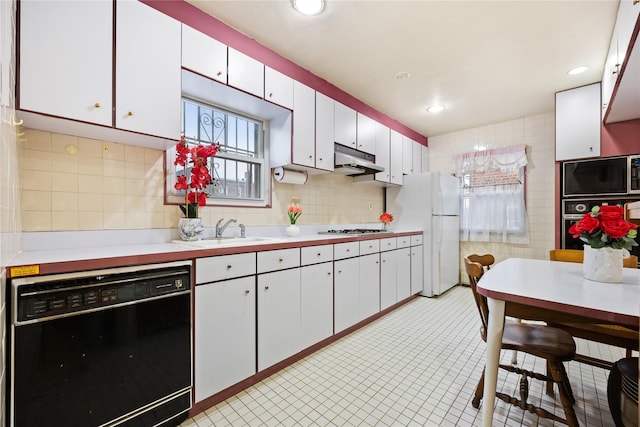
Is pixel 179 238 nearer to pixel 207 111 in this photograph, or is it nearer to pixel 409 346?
pixel 207 111

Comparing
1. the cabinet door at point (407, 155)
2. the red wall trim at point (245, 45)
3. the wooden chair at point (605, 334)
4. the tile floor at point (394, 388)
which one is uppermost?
the red wall trim at point (245, 45)

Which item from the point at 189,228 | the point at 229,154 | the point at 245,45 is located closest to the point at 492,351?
the point at 189,228

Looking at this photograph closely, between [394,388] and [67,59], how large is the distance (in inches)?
103

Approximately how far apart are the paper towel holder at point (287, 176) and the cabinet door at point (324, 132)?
0.69 feet

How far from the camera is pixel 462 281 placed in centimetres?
448

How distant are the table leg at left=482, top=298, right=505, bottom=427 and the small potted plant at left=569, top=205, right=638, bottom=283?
63 cm

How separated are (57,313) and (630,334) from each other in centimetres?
277

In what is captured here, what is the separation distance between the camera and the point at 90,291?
3.96ft

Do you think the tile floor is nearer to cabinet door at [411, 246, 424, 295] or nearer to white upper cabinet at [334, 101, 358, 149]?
cabinet door at [411, 246, 424, 295]

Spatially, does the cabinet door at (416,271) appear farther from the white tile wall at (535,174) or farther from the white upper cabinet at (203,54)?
the white upper cabinet at (203,54)

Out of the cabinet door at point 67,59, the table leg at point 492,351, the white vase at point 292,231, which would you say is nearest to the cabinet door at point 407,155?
the white vase at point 292,231

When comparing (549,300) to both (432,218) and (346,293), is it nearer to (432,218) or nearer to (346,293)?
(346,293)

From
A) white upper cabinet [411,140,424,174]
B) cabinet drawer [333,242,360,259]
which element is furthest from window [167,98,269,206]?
white upper cabinet [411,140,424,174]

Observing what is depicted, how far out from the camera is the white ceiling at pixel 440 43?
6.27ft
